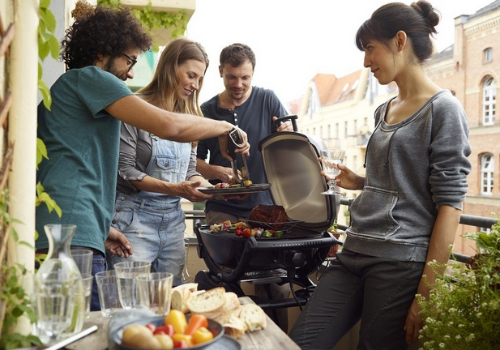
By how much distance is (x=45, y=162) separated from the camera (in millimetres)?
1743

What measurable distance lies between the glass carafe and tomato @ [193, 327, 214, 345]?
308 millimetres

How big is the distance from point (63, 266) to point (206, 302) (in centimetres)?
A: 38

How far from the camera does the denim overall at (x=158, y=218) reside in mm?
2484

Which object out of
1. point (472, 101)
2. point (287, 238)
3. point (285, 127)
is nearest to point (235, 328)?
point (287, 238)

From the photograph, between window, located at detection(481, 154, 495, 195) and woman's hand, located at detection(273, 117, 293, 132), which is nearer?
woman's hand, located at detection(273, 117, 293, 132)

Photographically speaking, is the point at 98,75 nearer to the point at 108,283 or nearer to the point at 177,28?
the point at 108,283

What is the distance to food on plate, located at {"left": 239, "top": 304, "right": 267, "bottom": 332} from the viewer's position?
1307 millimetres

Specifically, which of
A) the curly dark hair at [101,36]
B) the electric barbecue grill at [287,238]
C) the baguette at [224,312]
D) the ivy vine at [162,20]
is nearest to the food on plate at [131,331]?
the baguette at [224,312]

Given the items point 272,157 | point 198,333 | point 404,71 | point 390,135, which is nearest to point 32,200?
point 198,333

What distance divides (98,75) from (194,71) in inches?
38.4

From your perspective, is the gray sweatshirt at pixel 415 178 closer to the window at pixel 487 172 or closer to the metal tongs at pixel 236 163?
the metal tongs at pixel 236 163

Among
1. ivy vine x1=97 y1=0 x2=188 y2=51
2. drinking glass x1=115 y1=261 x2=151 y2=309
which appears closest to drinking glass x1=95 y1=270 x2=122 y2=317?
drinking glass x1=115 y1=261 x2=151 y2=309

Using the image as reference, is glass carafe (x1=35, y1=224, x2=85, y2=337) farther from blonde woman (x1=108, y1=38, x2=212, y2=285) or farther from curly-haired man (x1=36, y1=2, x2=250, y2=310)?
blonde woman (x1=108, y1=38, x2=212, y2=285)

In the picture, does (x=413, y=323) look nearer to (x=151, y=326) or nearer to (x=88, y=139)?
(x=151, y=326)
